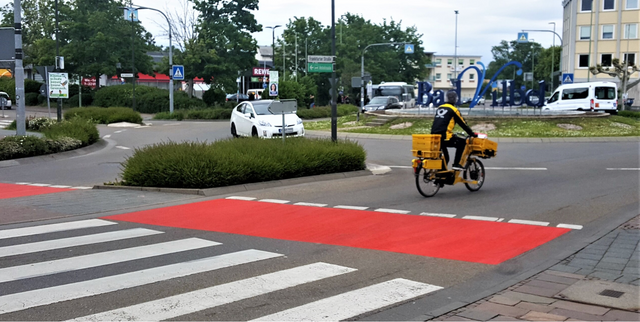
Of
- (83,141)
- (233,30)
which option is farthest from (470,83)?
(83,141)

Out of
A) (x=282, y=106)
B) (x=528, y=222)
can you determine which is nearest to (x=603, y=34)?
(x=282, y=106)

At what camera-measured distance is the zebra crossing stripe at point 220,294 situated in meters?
5.30

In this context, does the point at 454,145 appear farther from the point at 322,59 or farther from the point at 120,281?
the point at 322,59

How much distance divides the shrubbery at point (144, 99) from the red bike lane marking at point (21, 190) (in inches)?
1531

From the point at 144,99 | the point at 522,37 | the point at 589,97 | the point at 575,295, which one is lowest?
the point at 575,295

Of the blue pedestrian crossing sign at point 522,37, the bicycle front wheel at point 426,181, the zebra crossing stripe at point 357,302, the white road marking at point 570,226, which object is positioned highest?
the blue pedestrian crossing sign at point 522,37

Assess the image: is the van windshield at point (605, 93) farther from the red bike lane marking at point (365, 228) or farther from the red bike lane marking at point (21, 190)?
the red bike lane marking at point (21, 190)

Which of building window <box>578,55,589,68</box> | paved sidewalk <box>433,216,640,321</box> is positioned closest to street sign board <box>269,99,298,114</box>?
paved sidewalk <box>433,216,640,321</box>

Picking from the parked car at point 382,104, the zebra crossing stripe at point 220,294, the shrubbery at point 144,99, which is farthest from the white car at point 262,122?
the shrubbery at point 144,99

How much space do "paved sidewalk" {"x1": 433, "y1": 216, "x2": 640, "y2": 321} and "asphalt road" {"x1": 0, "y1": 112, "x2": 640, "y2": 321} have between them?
0.80 ft

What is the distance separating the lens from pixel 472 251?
7.66 metres

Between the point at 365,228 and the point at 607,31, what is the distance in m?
67.8

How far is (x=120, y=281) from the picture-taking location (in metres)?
6.33

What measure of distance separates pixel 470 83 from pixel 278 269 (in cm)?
14235
